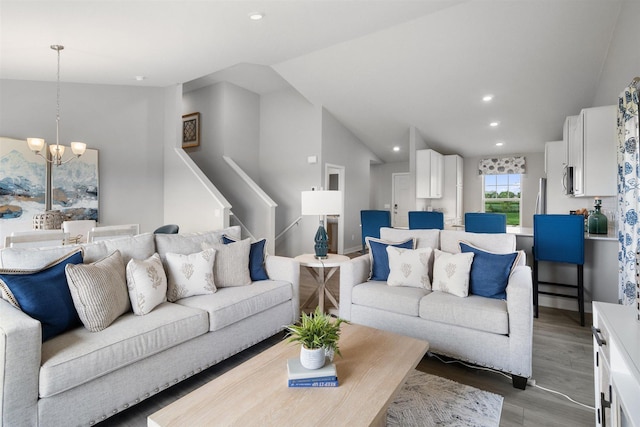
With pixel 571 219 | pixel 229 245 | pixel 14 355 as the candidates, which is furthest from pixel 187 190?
pixel 571 219

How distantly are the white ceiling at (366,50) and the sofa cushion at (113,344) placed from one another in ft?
7.95

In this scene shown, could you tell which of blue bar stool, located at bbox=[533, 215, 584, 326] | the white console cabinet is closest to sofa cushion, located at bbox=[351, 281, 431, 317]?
the white console cabinet

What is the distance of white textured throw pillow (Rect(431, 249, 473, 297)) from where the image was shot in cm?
252

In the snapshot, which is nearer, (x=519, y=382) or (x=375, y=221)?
(x=519, y=382)

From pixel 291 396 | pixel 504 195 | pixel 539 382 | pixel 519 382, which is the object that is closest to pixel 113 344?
pixel 291 396

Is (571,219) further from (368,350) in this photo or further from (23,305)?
(23,305)

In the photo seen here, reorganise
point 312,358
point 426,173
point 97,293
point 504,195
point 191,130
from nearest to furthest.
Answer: point 312,358 → point 97,293 → point 426,173 → point 191,130 → point 504,195

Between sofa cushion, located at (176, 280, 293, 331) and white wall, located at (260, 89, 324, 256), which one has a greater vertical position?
white wall, located at (260, 89, 324, 256)

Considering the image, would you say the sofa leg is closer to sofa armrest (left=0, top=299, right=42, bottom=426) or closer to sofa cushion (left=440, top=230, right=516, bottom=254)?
sofa cushion (left=440, top=230, right=516, bottom=254)

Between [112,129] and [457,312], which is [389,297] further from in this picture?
[112,129]

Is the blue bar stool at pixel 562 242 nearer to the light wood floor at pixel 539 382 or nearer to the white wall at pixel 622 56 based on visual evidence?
the light wood floor at pixel 539 382

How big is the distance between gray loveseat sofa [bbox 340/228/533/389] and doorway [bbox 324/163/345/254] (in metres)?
3.73

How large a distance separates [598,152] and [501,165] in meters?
4.63

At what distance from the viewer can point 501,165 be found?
24.5 ft
